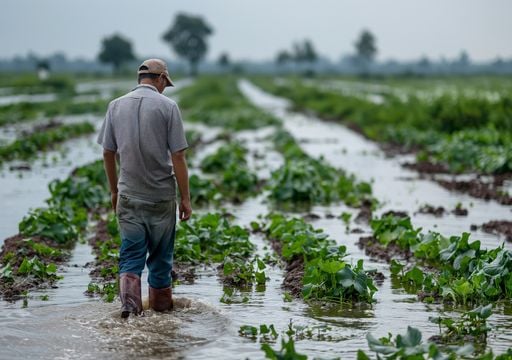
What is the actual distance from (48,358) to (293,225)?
5.07 metres

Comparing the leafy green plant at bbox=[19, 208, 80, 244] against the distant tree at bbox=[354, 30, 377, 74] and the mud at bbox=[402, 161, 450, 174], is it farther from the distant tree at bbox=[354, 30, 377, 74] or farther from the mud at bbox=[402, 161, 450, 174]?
the distant tree at bbox=[354, 30, 377, 74]

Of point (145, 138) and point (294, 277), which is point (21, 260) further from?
point (145, 138)

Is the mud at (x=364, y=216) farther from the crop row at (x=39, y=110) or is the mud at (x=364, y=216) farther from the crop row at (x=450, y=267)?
the crop row at (x=39, y=110)

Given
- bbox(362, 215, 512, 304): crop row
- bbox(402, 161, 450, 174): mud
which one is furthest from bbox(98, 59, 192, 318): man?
bbox(402, 161, 450, 174): mud

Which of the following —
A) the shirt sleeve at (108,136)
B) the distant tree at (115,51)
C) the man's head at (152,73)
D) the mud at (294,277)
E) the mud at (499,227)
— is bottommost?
the mud at (294,277)

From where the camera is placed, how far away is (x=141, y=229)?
717 cm

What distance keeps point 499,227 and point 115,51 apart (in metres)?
147

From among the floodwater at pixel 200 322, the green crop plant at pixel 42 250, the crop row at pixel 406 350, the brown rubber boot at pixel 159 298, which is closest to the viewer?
the crop row at pixel 406 350

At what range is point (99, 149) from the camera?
82.1ft

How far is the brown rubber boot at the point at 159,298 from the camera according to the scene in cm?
755

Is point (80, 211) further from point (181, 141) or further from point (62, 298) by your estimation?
point (181, 141)

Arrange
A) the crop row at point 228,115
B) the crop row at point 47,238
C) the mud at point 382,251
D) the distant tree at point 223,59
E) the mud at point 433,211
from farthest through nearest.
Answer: the distant tree at point 223,59 → the crop row at point 228,115 → the mud at point 433,211 → the mud at point 382,251 → the crop row at point 47,238

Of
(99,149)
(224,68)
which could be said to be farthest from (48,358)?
(224,68)

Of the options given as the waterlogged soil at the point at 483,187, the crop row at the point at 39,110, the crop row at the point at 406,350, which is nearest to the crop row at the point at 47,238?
the crop row at the point at 406,350
